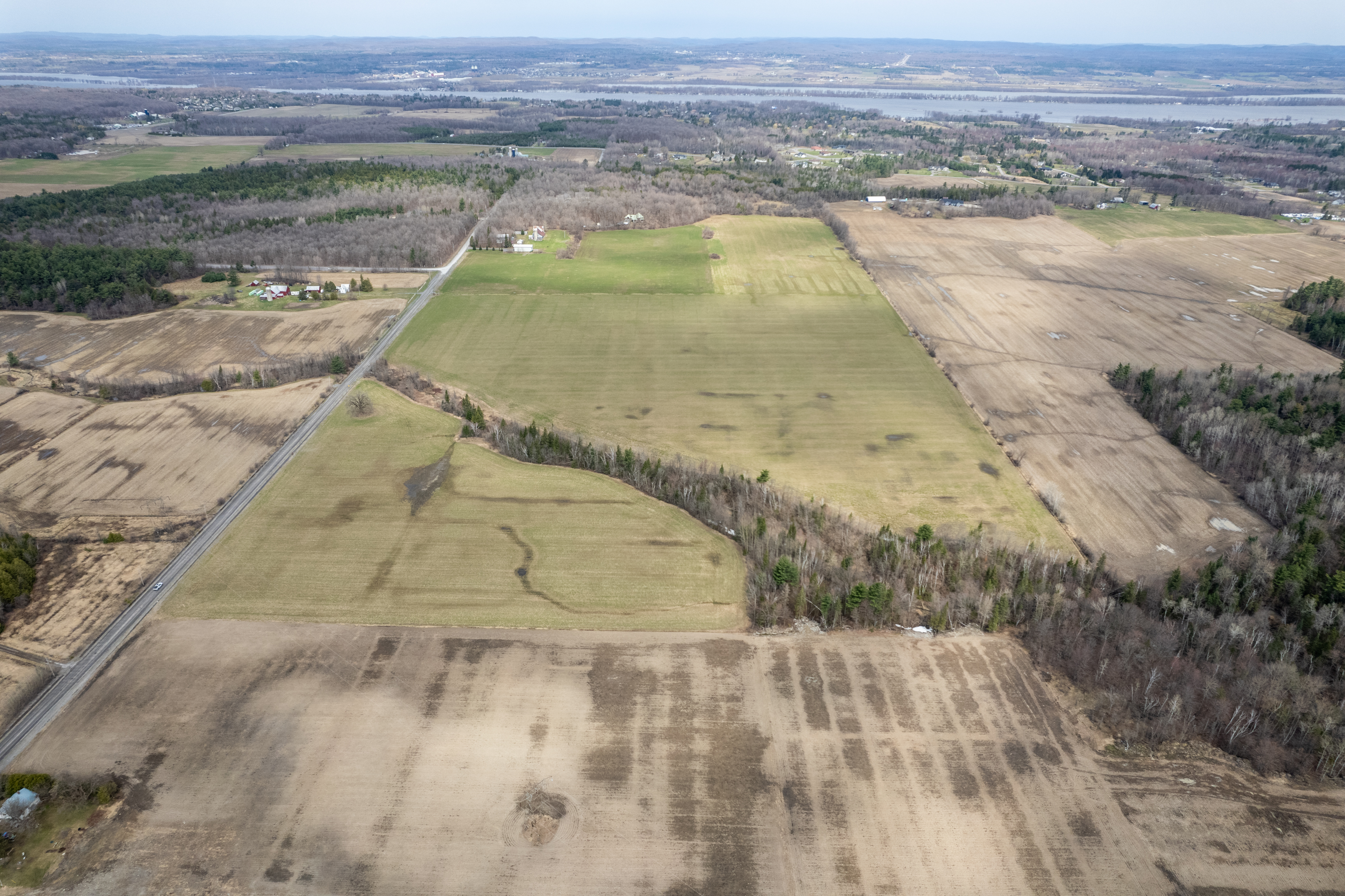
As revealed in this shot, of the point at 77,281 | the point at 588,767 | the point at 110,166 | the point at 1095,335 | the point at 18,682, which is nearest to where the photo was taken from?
the point at 588,767

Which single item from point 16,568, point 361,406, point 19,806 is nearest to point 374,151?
point 361,406

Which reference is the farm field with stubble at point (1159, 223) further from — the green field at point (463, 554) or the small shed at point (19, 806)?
the small shed at point (19, 806)

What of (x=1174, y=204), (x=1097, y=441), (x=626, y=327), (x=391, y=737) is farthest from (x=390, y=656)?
(x=1174, y=204)

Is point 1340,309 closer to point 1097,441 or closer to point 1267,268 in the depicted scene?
point 1267,268

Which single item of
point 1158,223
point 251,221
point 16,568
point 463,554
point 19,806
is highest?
point 1158,223

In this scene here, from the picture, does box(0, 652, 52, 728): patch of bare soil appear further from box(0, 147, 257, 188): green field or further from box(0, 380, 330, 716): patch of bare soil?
box(0, 147, 257, 188): green field

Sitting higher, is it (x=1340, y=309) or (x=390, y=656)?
(x=1340, y=309)

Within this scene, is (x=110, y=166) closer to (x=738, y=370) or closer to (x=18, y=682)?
(x=738, y=370)
